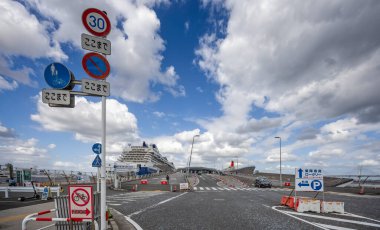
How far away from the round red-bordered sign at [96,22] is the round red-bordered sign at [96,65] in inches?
23.6

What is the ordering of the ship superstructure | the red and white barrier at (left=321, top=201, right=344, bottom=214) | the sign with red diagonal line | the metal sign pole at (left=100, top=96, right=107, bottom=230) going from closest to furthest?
the sign with red diagonal line → the metal sign pole at (left=100, top=96, right=107, bottom=230) → the red and white barrier at (left=321, top=201, right=344, bottom=214) → the ship superstructure

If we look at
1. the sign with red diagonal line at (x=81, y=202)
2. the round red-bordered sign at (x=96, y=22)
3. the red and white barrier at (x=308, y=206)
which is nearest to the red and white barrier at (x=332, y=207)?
the red and white barrier at (x=308, y=206)

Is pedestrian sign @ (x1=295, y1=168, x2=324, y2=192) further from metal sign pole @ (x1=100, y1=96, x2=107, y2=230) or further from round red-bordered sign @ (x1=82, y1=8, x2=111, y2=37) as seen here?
round red-bordered sign @ (x1=82, y1=8, x2=111, y2=37)

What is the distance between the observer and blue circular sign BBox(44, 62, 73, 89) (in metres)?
5.65

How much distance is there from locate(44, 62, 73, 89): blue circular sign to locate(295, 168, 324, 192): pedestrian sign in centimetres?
1294

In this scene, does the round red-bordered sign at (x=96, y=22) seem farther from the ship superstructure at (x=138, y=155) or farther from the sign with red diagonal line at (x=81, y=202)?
the ship superstructure at (x=138, y=155)

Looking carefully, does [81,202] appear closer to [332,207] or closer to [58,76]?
[58,76]

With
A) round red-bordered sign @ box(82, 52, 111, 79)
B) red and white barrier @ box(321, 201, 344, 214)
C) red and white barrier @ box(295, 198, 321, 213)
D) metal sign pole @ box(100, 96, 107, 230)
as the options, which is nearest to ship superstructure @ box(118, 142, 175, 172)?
red and white barrier @ box(295, 198, 321, 213)

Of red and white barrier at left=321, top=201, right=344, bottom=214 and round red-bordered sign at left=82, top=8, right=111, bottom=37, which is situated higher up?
round red-bordered sign at left=82, top=8, right=111, bottom=37

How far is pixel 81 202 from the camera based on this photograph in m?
5.11

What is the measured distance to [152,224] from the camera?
877 centimetres

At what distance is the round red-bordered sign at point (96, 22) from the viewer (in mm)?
5824

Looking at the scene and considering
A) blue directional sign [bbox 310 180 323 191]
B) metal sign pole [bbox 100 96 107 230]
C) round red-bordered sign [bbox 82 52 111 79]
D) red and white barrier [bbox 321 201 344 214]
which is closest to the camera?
metal sign pole [bbox 100 96 107 230]

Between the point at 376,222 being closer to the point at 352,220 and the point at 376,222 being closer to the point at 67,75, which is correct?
the point at 352,220
